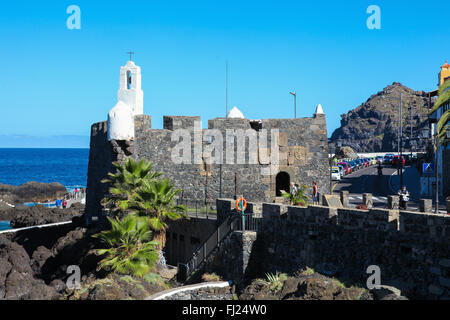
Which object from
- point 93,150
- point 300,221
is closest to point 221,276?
point 300,221

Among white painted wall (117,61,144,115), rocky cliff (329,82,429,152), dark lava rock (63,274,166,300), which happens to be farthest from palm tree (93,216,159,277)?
rocky cliff (329,82,429,152)

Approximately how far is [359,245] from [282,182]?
1358 centimetres

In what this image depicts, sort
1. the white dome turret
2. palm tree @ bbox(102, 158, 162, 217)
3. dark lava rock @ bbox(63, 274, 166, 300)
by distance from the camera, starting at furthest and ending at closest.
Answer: the white dome turret, palm tree @ bbox(102, 158, 162, 217), dark lava rock @ bbox(63, 274, 166, 300)

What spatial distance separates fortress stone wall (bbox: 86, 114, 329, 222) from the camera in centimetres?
2808

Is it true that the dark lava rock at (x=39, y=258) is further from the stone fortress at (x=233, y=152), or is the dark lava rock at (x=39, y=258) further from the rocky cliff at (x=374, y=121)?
the rocky cliff at (x=374, y=121)

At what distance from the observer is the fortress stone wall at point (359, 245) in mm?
14305

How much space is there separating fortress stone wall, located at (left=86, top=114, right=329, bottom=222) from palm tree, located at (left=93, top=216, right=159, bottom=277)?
6.90m

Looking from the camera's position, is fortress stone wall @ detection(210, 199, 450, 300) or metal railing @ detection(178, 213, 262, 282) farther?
metal railing @ detection(178, 213, 262, 282)

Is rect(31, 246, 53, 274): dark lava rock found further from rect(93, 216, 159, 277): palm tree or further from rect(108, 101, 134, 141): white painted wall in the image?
rect(93, 216, 159, 277): palm tree

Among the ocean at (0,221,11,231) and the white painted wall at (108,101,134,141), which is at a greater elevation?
the white painted wall at (108,101,134,141)

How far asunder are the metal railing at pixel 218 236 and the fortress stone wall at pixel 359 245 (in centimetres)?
50

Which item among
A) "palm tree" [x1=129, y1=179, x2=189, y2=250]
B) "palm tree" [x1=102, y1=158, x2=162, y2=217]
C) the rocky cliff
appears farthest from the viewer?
the rocky cliff
